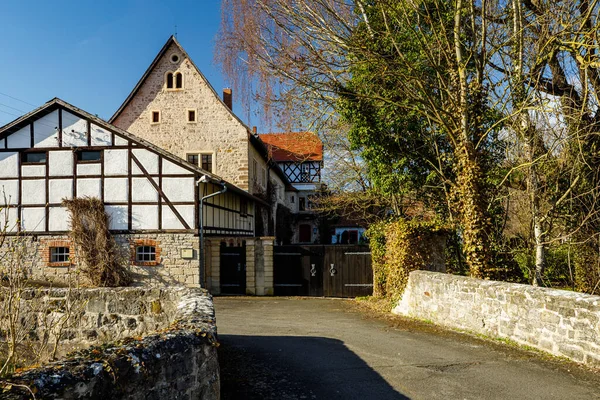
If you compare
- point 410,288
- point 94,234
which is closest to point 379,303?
point 410,288

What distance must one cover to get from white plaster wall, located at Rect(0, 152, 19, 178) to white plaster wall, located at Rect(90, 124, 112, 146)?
2.69 meters

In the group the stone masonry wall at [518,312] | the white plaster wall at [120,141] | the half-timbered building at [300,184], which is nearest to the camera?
the stone masonry wall at [518,312]

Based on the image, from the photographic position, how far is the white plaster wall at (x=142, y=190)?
15758 mm

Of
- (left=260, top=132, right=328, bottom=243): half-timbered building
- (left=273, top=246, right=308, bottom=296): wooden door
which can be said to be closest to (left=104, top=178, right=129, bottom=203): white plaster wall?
(left=273, top=246, right=308, bottom=296): wooden door

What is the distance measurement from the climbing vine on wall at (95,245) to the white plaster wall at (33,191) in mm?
948

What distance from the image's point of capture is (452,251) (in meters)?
13.6

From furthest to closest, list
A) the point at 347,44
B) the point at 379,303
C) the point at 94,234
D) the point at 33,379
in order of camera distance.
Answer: the point at 94,234 < the point at 379,303 < the point at 347,44 < the point at 33,379

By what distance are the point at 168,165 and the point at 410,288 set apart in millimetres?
8899

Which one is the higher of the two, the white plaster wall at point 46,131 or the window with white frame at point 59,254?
the white plaster wall at point 46,131

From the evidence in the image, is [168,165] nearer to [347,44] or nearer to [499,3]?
[347,44]

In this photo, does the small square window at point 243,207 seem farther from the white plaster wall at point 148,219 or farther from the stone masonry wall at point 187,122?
the white plaster wall at point 148,219

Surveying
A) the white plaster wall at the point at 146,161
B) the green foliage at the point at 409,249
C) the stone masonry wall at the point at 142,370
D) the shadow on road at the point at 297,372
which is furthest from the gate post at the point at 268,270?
the stone masonry wall at the point at 142,370

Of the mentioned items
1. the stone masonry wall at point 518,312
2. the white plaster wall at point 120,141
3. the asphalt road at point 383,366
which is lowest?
the asphalt road at point 383,366

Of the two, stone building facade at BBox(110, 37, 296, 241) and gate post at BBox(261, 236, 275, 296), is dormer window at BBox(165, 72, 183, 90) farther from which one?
gate post at BBox(261, 236, 275, 296)
